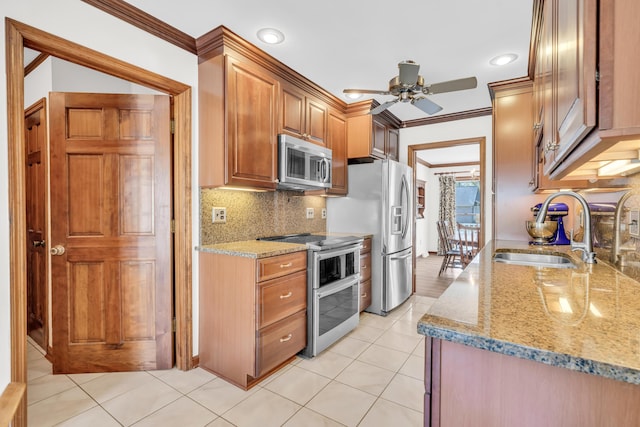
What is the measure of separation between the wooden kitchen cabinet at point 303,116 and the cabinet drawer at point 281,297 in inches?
50.3

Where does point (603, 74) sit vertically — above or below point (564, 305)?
above

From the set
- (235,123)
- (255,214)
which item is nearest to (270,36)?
(235,123)

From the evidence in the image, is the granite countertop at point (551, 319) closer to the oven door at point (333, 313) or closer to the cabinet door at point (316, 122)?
the oven door at point (333, 313)

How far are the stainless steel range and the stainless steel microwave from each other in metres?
0.55

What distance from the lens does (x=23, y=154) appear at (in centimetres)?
153

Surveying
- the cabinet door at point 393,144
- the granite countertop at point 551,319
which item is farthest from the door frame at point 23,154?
the cabinet door at point 393,144

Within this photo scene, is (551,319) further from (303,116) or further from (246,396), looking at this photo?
(303,116)

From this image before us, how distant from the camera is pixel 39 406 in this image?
1.82m

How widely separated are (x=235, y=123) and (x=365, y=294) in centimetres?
225

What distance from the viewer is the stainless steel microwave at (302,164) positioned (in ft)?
8.39

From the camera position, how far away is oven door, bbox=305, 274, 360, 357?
2439mm

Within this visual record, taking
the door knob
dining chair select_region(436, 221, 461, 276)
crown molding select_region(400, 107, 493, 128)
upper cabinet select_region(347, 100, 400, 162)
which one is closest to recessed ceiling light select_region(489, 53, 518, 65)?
crown molding select_region(400, 107, 493, 128)

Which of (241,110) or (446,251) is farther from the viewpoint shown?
(446,251)

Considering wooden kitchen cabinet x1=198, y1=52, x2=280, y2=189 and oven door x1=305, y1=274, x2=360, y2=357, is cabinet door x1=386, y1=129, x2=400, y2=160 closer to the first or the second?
oven door x1=305, y1=274, x2=360, y2=357
